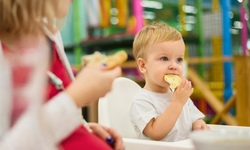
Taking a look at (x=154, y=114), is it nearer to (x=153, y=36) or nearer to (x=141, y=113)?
(x=141, y=113)

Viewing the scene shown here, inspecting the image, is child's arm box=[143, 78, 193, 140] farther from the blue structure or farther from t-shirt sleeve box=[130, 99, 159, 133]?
the blue structure

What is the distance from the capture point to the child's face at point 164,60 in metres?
1.06

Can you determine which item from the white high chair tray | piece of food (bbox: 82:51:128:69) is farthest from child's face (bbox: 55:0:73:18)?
the white high chair tray

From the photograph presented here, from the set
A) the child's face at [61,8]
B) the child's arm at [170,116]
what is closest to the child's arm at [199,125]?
the child's arm at [170,116]

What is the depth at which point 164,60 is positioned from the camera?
3.51 feet

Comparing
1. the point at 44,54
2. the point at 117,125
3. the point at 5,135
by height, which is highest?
the point at 44,54

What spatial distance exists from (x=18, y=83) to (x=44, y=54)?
67 millimetres

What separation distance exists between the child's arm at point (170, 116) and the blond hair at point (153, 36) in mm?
169

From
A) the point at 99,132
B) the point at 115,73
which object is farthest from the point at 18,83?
the point at 99,132

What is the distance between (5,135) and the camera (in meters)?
0.52

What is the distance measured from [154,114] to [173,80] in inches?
5.0

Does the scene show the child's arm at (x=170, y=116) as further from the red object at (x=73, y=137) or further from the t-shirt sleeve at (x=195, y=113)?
the red object at (x=73, y=137)

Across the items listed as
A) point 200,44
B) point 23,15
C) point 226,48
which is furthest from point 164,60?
point 200,44

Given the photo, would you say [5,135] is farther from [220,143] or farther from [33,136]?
[220,143]
